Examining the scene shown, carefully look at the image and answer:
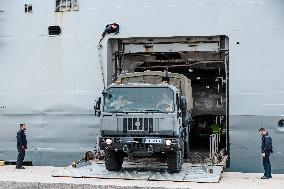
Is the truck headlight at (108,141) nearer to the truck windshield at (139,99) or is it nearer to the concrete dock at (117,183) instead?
the truck windshield at (139,99)

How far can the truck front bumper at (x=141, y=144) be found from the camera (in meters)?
13.6

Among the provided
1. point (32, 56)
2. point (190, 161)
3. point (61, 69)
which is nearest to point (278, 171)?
point (190, 161)

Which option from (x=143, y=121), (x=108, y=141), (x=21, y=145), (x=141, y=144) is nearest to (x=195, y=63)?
(x=143, y=121)

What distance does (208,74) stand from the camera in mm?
24266

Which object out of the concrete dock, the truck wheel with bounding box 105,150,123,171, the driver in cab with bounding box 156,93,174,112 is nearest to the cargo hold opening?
the concrete dock

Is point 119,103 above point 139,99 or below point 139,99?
below

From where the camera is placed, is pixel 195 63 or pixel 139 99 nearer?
pixel 139 99

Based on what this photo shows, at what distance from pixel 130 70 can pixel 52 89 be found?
334 cm

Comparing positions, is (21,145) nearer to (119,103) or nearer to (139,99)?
(119,103)

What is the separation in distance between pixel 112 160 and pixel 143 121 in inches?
63.4

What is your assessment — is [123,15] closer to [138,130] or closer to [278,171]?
[138,130]

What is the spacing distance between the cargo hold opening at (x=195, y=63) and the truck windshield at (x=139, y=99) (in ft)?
10.3

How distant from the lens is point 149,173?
14.3m

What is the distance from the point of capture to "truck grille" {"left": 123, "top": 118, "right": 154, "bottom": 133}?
13742mm
